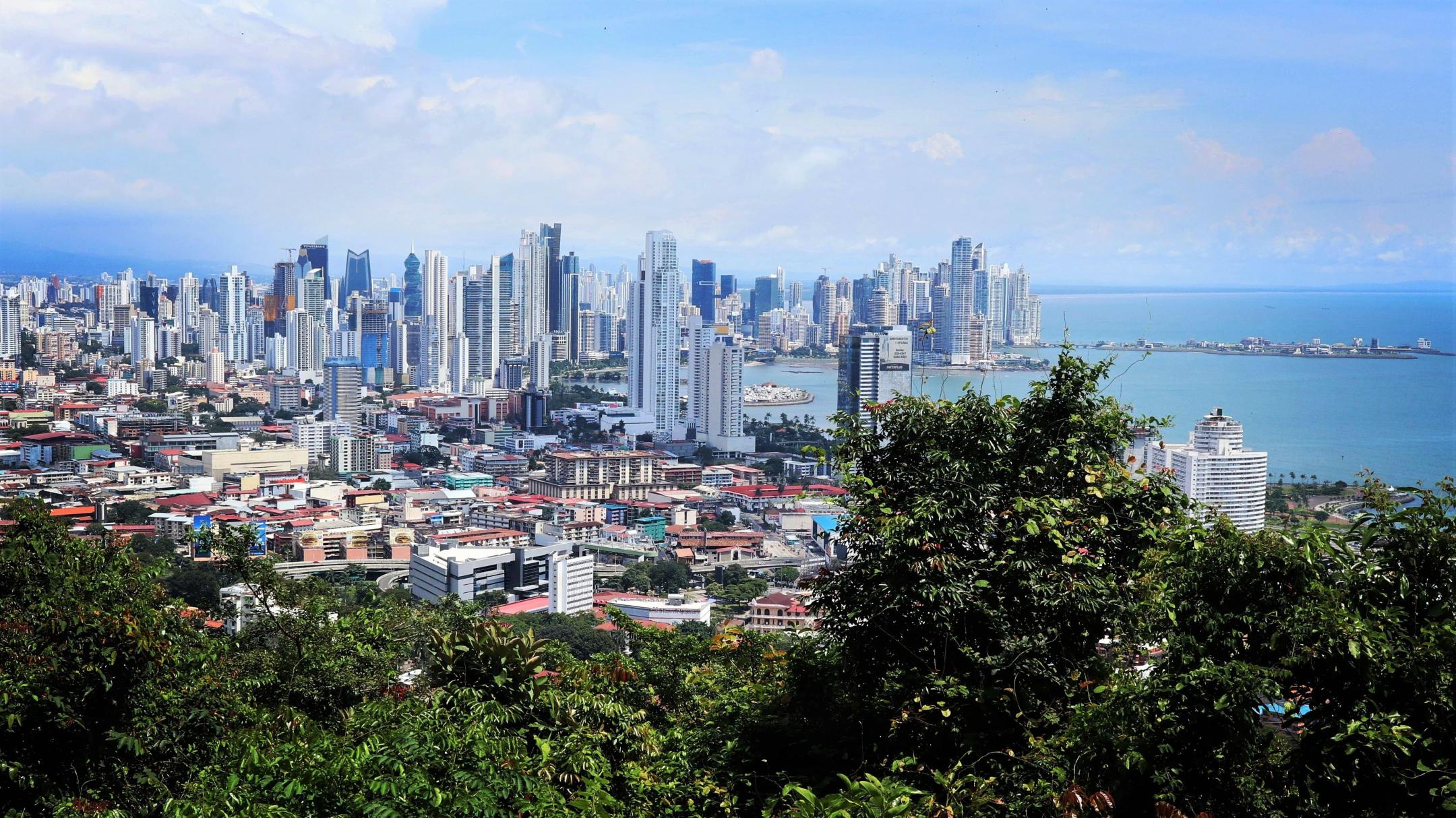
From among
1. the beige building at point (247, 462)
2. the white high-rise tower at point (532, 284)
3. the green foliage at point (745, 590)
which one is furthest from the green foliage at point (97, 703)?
the white high-rise tower at point (532, 284)

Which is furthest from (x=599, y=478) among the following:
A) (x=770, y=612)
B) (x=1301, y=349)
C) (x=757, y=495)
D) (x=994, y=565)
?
(x=994, y=565)

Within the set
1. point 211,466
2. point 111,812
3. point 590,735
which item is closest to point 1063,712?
point 590,735

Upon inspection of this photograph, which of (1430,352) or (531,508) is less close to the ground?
(1430,352)

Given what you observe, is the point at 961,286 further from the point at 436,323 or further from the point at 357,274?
the point at 357,274

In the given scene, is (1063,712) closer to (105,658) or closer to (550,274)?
(105,658)

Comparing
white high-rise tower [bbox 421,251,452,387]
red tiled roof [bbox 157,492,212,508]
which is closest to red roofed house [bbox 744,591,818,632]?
red tiled roof [bbox 157,492,212,508]
